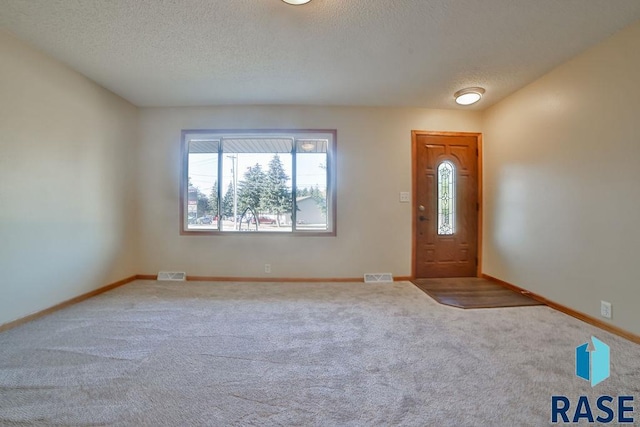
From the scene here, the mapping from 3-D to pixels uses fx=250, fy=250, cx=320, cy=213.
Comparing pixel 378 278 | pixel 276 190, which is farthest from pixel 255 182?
pixel 378 278

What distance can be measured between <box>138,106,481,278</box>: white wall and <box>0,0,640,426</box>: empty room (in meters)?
0.03

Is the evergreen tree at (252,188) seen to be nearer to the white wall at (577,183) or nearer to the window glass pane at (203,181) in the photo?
the window glass pane at (203,181)

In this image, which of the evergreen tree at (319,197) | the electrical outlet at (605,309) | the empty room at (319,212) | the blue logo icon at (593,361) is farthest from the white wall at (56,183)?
the electrical outlet at (605,309)

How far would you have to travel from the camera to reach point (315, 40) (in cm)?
226

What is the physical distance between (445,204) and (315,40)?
2915mm

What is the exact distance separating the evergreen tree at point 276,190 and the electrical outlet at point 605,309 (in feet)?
11.4

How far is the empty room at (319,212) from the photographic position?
1.53 meters

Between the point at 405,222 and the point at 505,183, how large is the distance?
4.70 feet

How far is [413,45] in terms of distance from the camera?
91.0 inches


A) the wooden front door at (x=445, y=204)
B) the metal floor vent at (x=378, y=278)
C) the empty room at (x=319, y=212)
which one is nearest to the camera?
the empty room at (x=319, y=212)

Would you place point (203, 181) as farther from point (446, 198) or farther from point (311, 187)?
point (446, 198)

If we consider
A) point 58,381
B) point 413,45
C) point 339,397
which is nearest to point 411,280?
point 339,397

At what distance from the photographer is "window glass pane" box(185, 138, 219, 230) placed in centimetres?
382

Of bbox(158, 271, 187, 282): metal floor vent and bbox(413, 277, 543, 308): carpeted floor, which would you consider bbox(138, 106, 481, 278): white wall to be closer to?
bbox(158, 271, 187, 282): metal floor vent
